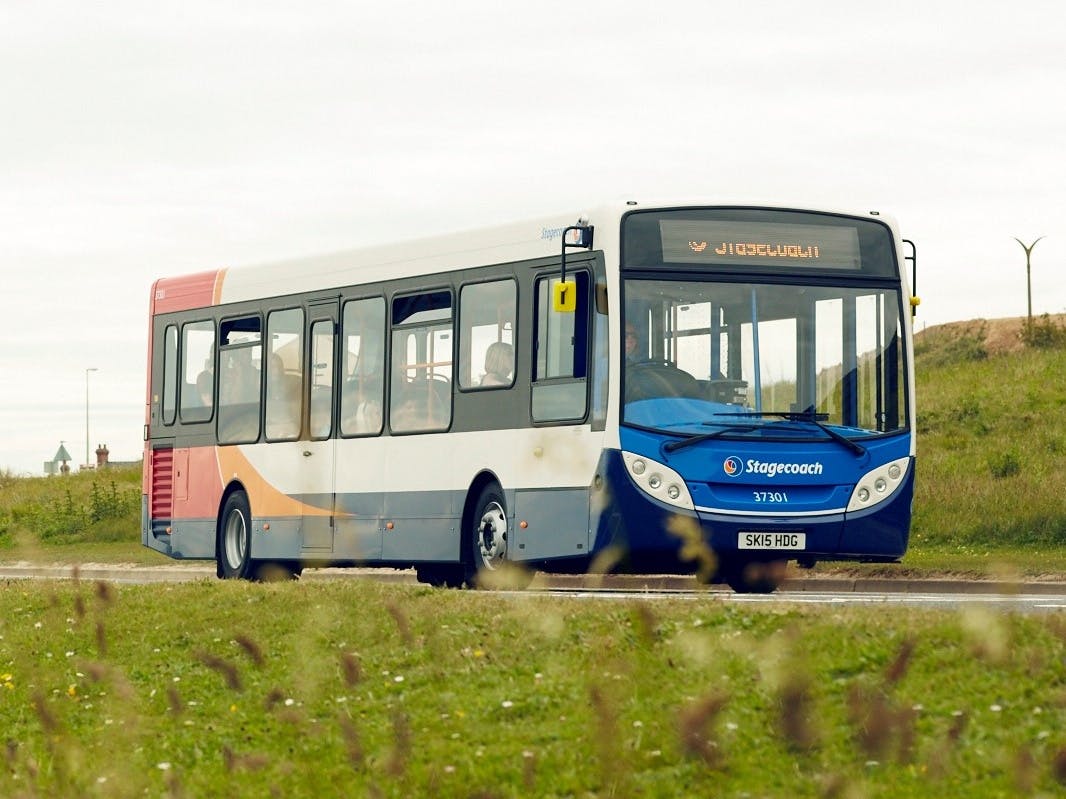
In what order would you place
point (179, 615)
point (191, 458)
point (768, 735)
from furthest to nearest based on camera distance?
point (191, 458), point (179, 615), point (768, 735)

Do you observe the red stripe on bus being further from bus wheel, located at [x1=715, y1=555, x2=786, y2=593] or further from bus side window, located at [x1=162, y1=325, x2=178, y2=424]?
bus wheel, located at [x1=715, y1=555, x2=786, y2=593]

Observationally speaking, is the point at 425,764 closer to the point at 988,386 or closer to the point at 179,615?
the point at 179,615

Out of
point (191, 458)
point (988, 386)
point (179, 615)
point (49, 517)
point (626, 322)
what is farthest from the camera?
point (49, 517)

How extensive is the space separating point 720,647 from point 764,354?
272 inches

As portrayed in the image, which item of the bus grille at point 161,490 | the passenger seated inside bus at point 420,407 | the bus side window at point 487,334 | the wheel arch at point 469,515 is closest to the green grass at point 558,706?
the bus side window at point 487,334

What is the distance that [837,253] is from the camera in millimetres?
16672

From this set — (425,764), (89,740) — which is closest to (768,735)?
(425,764)

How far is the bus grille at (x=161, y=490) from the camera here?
76.2 ft

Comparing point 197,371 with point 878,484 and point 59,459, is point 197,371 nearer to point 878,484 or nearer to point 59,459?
point 878,484

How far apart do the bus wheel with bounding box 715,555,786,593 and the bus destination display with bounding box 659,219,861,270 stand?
2443 mm

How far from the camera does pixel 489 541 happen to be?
690 inches

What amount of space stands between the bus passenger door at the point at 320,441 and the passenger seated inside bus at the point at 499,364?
110 inches

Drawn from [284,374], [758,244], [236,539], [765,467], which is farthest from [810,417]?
[236,539]

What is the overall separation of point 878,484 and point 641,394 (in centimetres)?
221
